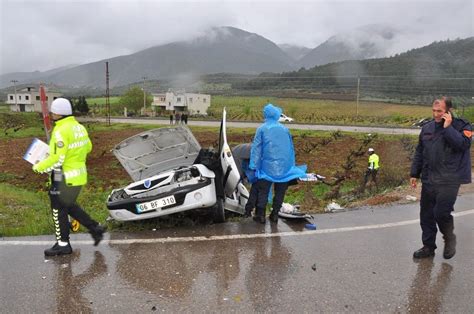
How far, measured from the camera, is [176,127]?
623 centimetres

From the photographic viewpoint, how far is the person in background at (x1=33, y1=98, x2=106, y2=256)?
4.35 metres

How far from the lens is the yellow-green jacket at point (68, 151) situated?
4.34 metres

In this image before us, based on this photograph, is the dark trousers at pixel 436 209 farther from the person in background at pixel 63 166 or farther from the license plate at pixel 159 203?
the person in background at pixel 63 166

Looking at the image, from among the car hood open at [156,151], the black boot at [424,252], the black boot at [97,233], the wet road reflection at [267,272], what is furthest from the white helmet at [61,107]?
the black boot at [424,252]

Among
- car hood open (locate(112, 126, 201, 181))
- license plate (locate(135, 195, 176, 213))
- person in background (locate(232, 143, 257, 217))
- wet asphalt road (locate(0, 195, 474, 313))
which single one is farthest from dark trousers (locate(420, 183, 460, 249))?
car hood open (locate(112, 126, 201, 181))

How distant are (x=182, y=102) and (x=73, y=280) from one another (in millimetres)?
89096

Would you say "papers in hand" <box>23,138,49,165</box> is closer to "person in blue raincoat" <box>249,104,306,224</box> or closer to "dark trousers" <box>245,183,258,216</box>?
"person in blue raincoat" <box>249,104,306,224</box>

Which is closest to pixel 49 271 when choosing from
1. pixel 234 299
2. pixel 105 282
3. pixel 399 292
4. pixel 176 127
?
pixel 105 282

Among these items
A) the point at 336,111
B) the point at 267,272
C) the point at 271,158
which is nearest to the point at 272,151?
the point at 271,158

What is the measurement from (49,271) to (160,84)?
482ft

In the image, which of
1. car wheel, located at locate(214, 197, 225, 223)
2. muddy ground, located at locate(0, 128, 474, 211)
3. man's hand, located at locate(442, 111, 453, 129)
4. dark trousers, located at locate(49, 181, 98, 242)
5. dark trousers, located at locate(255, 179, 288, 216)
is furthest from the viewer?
muddy ground, located at locate(0, 128, 474, 211)

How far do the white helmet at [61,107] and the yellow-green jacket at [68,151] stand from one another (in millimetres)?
67

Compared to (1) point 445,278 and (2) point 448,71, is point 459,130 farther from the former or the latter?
(2) point 448,71

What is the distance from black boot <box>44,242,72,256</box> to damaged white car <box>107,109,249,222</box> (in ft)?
3.04
